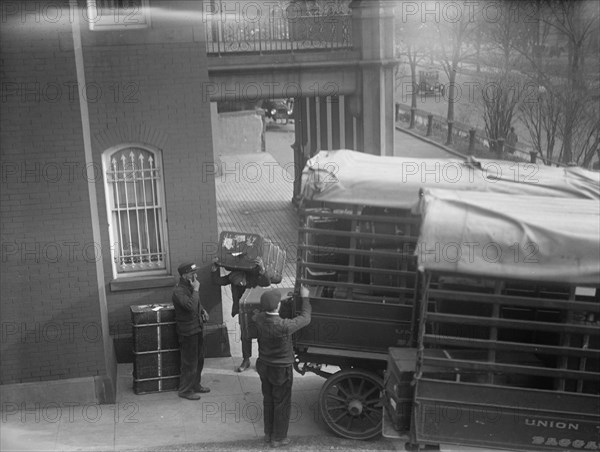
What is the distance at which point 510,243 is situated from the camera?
280 inches

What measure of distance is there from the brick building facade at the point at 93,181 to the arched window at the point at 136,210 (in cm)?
2

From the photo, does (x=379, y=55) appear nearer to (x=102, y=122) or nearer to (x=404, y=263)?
(x=102, y=122)

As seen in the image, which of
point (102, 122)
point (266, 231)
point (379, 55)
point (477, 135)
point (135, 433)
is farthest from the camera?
point (477, 135)

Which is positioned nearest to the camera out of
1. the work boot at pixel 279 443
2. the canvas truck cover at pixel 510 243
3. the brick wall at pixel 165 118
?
the canvas truck cover at pixel 510 243

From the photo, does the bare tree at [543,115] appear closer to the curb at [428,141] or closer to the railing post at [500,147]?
the railing post at [500,147]

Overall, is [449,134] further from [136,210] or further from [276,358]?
[276,358]

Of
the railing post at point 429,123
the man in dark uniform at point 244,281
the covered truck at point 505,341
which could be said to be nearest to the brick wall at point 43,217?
the man in dark uniform at point 244,281

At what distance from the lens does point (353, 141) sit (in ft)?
59.7

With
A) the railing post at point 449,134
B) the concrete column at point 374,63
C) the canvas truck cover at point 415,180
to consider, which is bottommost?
the railing post at point 449,134

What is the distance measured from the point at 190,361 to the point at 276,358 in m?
1.98

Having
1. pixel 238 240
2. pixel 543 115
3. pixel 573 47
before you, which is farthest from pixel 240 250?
pixel 573 47

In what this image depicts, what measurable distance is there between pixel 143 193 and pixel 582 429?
6723 mm

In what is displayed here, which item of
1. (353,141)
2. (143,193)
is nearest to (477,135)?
(353,141)

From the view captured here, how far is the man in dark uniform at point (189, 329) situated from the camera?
9836 millimetres
